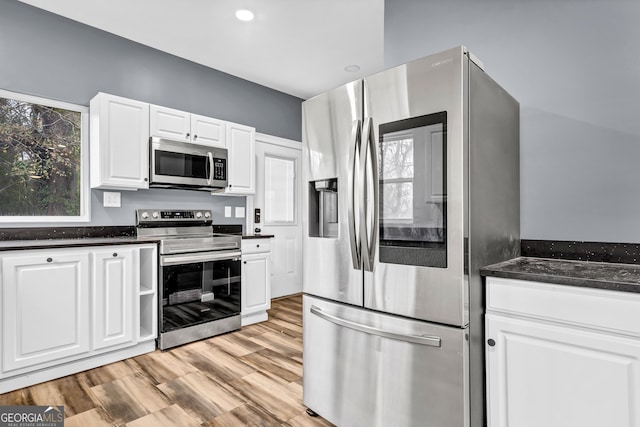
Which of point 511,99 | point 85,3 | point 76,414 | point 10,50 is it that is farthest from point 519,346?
point 10,50

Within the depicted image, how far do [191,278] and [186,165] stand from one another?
109cm

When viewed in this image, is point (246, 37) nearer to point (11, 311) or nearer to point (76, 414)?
point (11, 311)

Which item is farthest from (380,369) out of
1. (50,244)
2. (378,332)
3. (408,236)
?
(50,244)

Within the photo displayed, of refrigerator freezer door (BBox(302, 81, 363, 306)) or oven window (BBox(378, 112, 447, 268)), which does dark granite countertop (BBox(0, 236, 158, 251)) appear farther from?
oven window (BBox(378, 112, 447, 268))

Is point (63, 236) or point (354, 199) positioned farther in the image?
point (63, 236)

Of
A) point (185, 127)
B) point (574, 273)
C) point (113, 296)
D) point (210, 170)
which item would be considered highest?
point (185, 127)

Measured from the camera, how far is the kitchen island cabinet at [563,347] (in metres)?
1.17

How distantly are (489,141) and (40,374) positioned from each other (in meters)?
3.13

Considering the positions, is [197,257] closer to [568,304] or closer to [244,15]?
[244,15]

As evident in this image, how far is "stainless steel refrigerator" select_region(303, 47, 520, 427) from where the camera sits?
134 centimetres

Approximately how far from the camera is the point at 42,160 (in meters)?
2.88

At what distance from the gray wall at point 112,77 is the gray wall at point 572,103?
9.33 feet

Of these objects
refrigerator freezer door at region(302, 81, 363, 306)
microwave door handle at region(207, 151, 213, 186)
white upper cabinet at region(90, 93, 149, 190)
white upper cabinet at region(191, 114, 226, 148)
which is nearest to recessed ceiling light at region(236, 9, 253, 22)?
white upper cabinet at region(191, 114, 226, 148)

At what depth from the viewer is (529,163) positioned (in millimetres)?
1907
